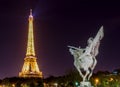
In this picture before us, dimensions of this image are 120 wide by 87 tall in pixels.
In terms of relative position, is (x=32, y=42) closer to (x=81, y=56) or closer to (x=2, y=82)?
(x=2, y=82)

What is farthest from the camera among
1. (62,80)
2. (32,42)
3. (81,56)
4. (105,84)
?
(32,42)

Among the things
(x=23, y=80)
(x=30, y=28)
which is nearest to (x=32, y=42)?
(x=30, y=28)

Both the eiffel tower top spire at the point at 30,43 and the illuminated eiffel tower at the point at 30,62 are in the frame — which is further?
the illuminated eiffel tower at the point at 30,62

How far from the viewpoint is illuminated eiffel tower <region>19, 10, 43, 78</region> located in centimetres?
10206

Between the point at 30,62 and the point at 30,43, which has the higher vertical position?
the point at 30,43

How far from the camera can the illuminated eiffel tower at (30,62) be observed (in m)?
102

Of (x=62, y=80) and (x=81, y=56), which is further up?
(x=62, y=80)

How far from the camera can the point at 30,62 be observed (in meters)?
106

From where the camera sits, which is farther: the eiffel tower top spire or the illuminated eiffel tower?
the illuminated eiffel tower

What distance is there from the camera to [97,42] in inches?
1277

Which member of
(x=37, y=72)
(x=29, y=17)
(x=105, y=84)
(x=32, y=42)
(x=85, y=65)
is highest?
(x=29, y=17)

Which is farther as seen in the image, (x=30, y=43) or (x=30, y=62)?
(x=30, y=62)

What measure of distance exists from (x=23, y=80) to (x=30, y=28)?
19.1 m

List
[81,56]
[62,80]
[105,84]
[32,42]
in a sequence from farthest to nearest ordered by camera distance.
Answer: [32,42] < [62,80] < [105,84] < [81,56]
